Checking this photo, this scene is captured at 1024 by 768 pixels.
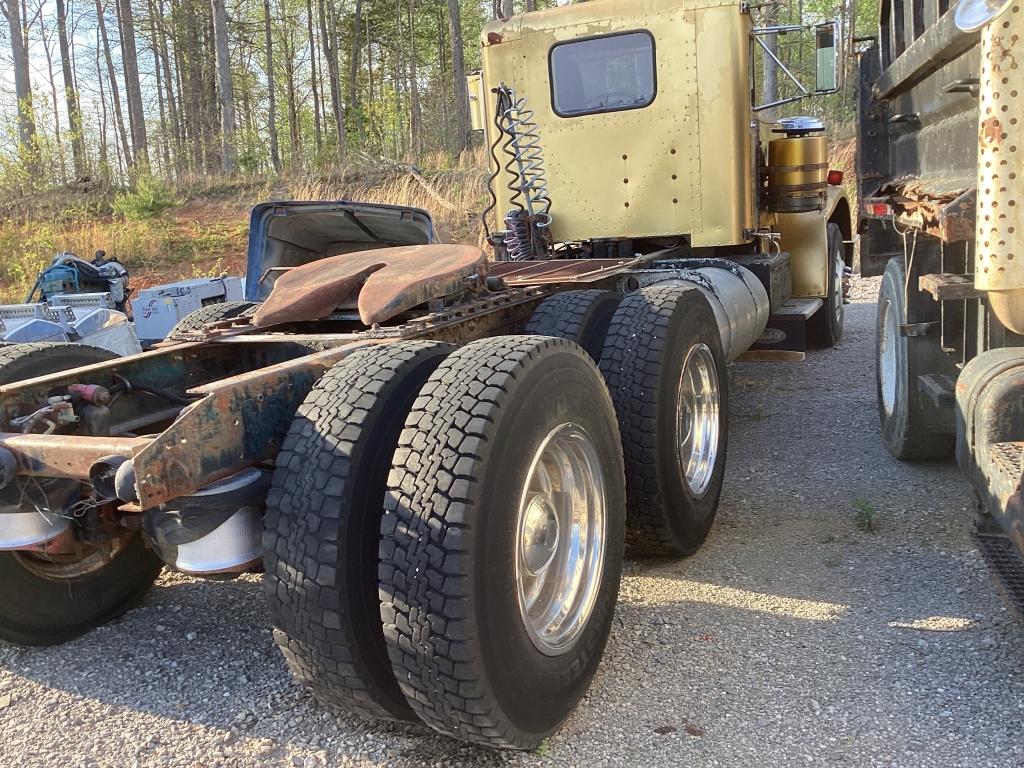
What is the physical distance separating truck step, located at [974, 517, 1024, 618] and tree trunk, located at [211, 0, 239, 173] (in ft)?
68.5

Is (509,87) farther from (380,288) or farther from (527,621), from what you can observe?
(527,621)

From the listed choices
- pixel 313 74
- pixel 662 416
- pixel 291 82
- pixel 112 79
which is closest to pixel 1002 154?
pixel 662 416

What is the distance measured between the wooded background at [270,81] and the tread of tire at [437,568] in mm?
20605

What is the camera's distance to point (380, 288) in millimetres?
3248

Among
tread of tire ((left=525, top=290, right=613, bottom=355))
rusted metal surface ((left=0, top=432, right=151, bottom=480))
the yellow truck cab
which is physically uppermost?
the yellow truck cab

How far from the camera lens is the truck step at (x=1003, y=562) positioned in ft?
8.68

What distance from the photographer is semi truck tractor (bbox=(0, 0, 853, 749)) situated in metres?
2.10

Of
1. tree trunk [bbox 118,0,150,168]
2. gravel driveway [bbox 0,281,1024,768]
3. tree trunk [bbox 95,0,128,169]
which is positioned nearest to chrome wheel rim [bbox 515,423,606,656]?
gravel driveway [bbox 0,281,1024,768]

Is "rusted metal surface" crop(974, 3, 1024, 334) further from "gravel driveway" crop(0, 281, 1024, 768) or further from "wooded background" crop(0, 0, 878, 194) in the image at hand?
"wooded background" crop(0, 0, 878, 194)

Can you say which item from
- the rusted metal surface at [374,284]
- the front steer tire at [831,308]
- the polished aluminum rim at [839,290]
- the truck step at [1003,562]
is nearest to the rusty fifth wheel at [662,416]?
the rusted metal surface at [374,284]

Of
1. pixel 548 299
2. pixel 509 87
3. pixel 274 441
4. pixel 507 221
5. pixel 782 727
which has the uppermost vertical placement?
pixel 509 87

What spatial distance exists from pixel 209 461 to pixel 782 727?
1785mm

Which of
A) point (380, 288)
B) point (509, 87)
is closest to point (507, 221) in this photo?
point (509, 87)

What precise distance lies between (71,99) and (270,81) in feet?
22.4
